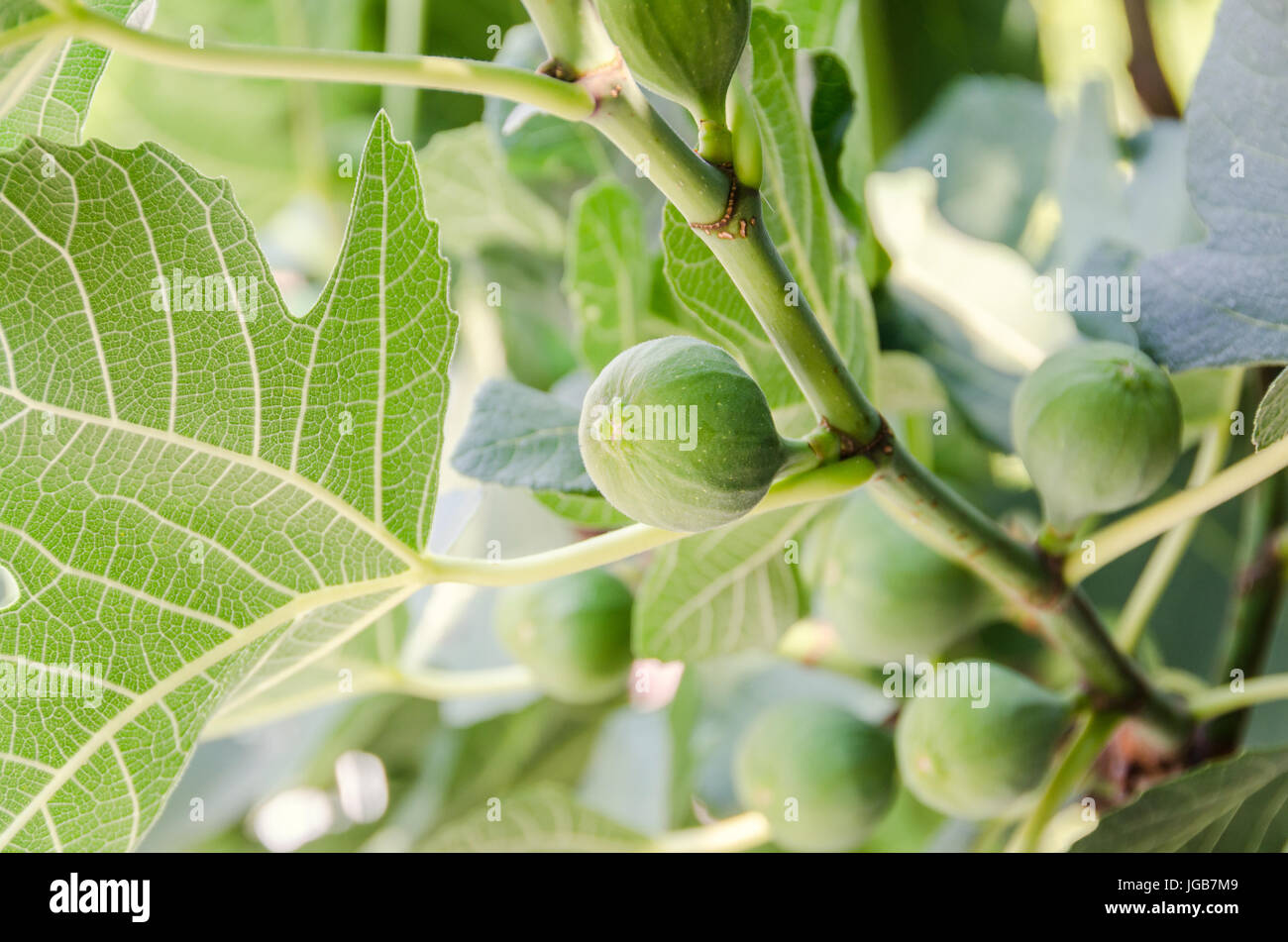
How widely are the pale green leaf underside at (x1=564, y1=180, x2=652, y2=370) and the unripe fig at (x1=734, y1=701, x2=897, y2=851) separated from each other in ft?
1.14

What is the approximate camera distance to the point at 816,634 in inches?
42.4

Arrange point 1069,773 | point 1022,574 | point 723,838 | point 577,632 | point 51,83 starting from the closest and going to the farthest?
point 51,83 → point 1022,574 → point 1069,773 → point 577,632 → point 723,838

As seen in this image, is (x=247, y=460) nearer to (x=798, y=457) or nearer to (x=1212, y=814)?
(x=798, y=457)

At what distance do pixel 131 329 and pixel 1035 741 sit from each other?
0.62m

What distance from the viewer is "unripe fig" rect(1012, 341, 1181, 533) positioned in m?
0.60

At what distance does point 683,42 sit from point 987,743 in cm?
52

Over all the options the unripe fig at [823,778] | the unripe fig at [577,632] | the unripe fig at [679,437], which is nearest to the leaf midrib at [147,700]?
the unripe fig at [679,437]

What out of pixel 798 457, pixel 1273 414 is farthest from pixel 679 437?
pixel 1273 414

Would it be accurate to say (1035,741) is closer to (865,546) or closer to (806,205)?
(865,546)

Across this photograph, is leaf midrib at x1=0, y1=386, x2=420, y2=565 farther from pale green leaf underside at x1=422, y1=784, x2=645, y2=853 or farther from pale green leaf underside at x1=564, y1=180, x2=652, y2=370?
pale green leaf underside at x1=422, y1=784, x2=645, y2=853

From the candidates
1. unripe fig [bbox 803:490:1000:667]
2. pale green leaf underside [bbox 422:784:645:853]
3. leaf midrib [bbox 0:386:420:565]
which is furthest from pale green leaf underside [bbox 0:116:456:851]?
pale green leaf underside [bbox 422:784:645:853]

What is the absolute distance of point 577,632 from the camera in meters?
0.92

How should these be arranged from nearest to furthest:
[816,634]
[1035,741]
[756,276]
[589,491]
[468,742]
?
[756,276] → [589,491] → [1035,741] → [816,634] → [468,742]
